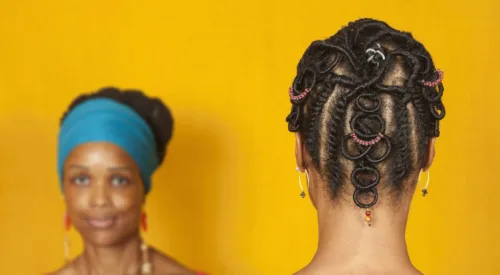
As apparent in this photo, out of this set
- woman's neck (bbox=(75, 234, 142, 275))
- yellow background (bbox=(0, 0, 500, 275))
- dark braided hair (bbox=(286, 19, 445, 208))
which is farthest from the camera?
yellow background (bbox=(0, 0, 500, 275))

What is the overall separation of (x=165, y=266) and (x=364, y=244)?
1.08m

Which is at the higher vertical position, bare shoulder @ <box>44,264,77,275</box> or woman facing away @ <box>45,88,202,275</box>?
woman facing away @ <box>45,88,202,275</box>

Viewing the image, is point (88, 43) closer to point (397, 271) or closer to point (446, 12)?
point (446, 12)

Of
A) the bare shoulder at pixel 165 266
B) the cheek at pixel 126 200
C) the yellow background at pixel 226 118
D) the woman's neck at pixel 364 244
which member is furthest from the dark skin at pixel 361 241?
the yellow background at pixel 226 118

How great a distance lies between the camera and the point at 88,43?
11.5 ft

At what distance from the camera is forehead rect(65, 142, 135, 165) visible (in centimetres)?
269

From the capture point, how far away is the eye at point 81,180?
106 inches

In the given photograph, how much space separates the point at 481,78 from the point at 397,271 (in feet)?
5.37

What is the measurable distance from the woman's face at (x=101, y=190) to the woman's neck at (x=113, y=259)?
2.1 inches

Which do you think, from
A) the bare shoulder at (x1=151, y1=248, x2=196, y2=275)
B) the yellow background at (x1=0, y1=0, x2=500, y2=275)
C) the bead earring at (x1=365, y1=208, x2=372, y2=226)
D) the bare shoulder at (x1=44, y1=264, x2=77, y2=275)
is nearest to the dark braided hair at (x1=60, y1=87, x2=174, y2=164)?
the bare shoulder at (x1=151, y1=248, x2=196, y2=275)

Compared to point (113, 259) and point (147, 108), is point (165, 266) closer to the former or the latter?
point (113, 259)

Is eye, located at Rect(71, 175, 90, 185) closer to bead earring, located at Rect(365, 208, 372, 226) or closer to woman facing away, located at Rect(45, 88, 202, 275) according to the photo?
woman facing away, located at Rect(45, 88, 202, 275)

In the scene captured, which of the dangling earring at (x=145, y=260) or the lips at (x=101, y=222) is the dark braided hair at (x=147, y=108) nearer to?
the dangling earring at (x=145, y=260)

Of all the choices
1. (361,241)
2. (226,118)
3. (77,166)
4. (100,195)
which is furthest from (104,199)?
(361,241)
